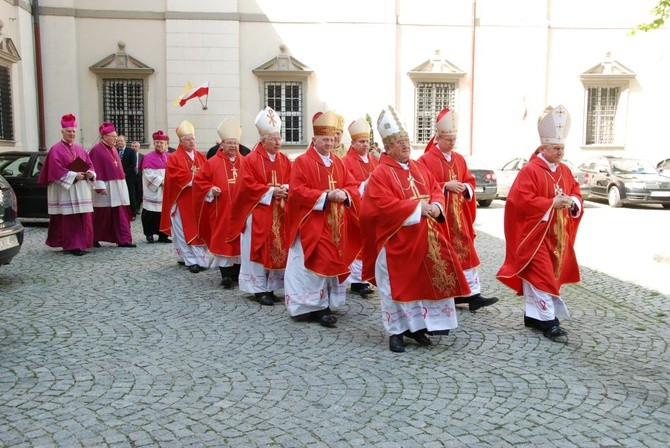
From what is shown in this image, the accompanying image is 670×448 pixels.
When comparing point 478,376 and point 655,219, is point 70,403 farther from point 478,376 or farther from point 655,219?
point 655,219

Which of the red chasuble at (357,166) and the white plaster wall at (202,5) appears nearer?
the red chasuble at (357,166)

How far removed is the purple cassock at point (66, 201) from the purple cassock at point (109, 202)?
1.88 feet

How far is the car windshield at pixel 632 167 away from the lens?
1848 centimetres

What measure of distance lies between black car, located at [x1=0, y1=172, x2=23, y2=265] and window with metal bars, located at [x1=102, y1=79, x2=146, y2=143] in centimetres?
1295

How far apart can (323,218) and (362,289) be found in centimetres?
161

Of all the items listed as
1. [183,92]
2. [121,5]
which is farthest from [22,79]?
[183,92]

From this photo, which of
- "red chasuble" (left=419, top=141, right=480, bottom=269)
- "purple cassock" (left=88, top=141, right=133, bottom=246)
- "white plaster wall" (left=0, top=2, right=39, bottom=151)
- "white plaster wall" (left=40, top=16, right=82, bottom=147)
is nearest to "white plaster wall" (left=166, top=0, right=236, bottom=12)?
"white plaster wall" (left=40, top=16, right=82, bottom=147)

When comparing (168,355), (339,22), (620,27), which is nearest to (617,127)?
(620,27)

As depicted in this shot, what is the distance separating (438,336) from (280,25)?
16.4 m

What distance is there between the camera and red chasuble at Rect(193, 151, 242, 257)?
7.77 meters

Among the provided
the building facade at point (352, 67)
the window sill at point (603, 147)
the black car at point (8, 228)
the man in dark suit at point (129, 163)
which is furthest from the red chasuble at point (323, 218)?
the window sill at point (603, 147)

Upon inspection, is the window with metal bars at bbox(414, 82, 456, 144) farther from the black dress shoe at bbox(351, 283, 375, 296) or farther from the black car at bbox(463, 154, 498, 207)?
the black dress shoe at bbox(351, 283, 375, 296)

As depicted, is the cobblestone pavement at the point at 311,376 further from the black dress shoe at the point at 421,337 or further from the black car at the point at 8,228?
the black car at the point at 8,228

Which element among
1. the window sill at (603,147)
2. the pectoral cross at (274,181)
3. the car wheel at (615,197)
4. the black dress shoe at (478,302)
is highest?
the window sill at (603,147)
